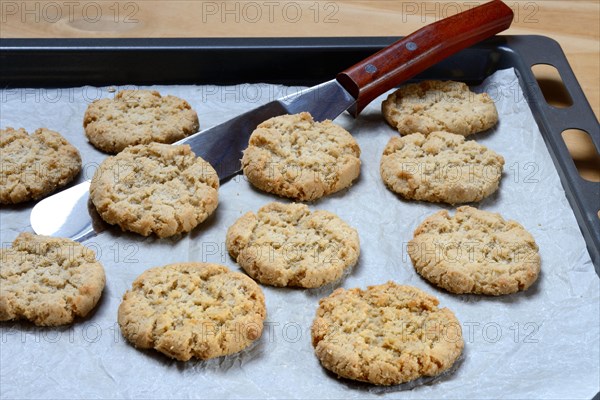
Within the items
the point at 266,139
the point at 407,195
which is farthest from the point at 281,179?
the point at 407,195

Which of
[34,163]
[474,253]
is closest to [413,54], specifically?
[474,253]

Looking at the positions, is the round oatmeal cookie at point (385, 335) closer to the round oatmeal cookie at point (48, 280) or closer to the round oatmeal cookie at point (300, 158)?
the round oatmeal cookie at point (300, 158)

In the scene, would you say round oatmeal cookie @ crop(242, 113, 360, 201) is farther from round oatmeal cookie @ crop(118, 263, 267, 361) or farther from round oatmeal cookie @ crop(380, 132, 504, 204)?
round oatmeal cookie @ crop(118, 263, 267, 361)

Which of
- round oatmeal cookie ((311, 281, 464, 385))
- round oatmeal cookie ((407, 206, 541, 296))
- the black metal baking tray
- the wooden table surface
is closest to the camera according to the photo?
round oatmeal cookie ((311, 281, 464, 385))

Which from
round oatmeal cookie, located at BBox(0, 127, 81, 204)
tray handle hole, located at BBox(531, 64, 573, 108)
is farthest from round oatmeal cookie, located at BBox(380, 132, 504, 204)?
round oatmeal cookie, located at BBox(0, 127, 81, 204)

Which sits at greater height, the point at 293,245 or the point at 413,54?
the point at 413,54

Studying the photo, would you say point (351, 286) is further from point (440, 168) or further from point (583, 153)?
point (583, 153)
